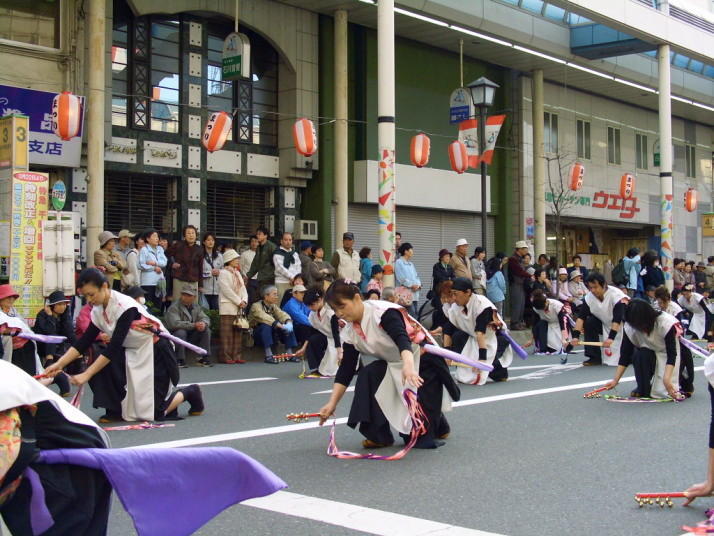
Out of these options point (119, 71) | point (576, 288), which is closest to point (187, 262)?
point (119, 71)

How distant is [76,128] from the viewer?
15.7 m

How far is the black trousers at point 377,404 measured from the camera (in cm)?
743

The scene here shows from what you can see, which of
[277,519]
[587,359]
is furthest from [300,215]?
[277,519]

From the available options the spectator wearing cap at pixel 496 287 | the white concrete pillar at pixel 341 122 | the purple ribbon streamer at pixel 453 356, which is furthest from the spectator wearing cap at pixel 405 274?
the purple ribbon streamer at pixel 453 356

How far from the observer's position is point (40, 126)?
16.5 meters

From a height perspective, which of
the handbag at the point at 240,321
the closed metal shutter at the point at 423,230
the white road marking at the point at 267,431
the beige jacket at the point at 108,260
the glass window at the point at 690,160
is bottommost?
the white road marking at the point at 267,431

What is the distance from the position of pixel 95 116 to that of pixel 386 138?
212 inches

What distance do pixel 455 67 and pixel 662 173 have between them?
679 cm

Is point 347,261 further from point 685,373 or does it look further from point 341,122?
point 685,373

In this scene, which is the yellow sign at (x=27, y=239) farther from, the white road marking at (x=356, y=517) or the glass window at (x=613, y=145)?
the glass window at (x=613, y=145)

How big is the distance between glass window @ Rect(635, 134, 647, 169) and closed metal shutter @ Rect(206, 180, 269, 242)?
671 inches

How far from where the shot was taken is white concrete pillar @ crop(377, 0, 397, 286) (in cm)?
1750

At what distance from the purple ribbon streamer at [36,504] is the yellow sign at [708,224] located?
34.1 m

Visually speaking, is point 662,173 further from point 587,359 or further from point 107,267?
point 107,267
